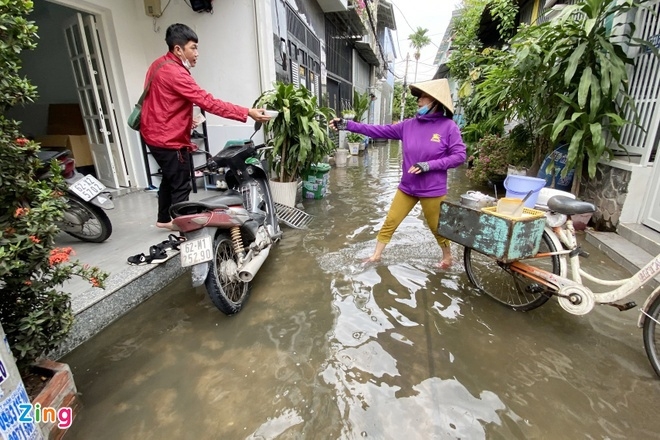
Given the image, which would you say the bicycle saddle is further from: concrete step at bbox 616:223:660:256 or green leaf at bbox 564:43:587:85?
green leaf at bbox 564:43:587:85

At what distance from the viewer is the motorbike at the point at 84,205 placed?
2.88 meters

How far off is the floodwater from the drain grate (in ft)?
4.09

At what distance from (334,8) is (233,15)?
203 inches

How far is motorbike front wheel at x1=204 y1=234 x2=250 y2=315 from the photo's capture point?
220 centimetres

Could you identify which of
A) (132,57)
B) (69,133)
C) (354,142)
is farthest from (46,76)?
(354,142)

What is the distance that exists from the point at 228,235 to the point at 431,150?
5.76 feet

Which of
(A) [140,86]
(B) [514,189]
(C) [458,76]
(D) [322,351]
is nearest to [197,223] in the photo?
(D) [322,351]

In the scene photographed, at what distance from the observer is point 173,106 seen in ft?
9.54

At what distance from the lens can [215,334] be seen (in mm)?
2258

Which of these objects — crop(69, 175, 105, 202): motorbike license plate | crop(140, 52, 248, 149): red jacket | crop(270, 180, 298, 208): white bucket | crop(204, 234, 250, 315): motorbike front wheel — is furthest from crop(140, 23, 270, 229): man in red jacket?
crop(270, 180, 298, 208): white bucket

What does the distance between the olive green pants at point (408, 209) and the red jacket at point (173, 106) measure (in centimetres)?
158

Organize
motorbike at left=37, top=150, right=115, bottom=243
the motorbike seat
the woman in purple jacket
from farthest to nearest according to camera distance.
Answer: motorbike at left=37, top=150, right=115, bottom=243 → the woman in purple jacket → the motorbike seat

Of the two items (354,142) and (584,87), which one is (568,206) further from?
(354,142)

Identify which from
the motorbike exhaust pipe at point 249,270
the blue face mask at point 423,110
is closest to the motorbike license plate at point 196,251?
the motorbike exhaust pipe at point 249,270
